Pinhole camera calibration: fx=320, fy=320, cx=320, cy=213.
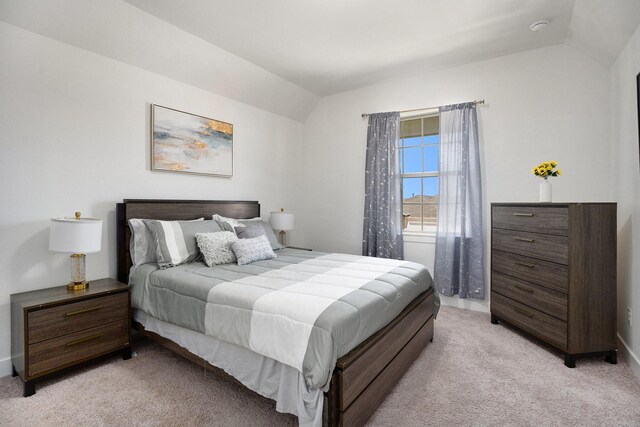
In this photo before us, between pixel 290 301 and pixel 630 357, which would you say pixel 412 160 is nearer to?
pixel 630 357

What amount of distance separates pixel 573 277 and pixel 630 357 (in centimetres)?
69

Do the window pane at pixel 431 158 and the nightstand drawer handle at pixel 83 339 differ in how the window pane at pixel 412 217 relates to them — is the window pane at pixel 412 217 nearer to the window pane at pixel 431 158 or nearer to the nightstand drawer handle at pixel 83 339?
the window pane at pixel 431 158

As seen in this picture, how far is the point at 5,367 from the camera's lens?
2232 mm

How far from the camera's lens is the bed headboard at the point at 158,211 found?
2.75 metres

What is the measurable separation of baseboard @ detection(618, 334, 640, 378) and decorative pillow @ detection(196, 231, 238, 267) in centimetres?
308

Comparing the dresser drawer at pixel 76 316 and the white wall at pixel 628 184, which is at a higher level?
the white wall at pixel 628 184

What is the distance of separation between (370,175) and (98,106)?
2950 millimetres

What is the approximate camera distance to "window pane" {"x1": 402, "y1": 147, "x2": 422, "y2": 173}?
13.4ft

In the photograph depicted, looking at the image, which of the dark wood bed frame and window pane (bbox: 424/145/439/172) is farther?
window pane (bbox: 424/145/439/172)

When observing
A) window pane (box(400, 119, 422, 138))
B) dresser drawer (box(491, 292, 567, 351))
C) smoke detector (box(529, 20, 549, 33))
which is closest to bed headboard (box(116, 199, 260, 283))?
window pane (box(400, 119, 422, 138))

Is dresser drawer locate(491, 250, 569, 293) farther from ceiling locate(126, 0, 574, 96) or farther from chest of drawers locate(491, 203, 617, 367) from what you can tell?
ceiling locate(126, 0, 574, 96)

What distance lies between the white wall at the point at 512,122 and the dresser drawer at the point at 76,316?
9.28 feet

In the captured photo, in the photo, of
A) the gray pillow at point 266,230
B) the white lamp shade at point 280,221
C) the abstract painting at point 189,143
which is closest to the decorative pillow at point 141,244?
the abstract painting at point 189,143

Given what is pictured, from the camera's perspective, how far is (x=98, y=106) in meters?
2.70
